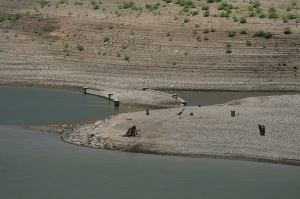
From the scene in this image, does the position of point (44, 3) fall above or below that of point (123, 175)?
above

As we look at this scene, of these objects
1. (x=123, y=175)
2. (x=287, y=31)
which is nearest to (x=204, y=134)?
(x=123, y=175)

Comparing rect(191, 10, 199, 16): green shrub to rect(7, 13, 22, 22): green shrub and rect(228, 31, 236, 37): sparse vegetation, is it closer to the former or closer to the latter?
rect(228, 31, 236, 37): sparse vegetation

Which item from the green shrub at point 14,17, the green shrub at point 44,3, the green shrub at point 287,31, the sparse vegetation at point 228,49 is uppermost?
the green shrub at point 44,3

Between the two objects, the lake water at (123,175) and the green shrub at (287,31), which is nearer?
the lake water at (123,175)

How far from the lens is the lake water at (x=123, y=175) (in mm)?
24156

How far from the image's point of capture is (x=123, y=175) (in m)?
25.9

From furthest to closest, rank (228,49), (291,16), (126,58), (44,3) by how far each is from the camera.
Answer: (44,3)
(291,16)
(228,49)
(126,58)

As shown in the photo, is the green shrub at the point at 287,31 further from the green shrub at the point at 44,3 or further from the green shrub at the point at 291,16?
the green shrub at the point at 44,3

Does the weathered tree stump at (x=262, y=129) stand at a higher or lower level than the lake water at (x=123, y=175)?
higher

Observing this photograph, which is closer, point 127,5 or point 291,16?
point 291,16

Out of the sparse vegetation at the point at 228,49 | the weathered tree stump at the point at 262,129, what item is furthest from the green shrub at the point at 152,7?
the weathered tree stump at the point at 262,129

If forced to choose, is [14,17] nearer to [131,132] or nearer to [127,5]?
[127,5]

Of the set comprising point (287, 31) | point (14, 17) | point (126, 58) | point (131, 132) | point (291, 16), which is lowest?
point (126, 58)

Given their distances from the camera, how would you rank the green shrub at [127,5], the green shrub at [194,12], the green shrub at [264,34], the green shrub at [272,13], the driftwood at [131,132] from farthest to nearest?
the green shrub at [127,5]
the green shrub at [194,12]
the green shrub at [272,13]
the green shrub at [264,34]
the driftwood at [131,132]
